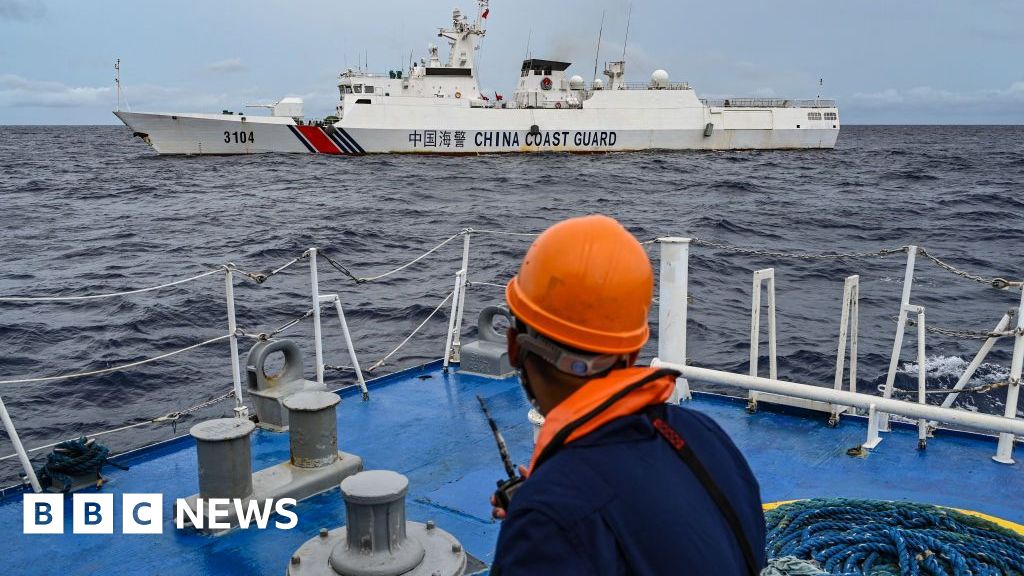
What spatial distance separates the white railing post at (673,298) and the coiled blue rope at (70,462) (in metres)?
3.46

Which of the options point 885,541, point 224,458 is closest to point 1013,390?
point 885,541

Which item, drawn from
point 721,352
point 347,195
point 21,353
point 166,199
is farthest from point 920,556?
point 166,199

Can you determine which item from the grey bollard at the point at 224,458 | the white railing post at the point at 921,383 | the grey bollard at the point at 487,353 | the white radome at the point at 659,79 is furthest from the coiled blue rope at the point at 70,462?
the white radome at the point at 659,79

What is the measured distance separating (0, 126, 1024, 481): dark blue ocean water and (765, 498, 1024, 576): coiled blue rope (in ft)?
18.2

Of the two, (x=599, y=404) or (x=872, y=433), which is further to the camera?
(x=872, y=433)

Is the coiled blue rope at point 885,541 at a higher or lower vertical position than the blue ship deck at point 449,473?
higher

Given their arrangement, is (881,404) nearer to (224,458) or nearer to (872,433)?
(872,433)

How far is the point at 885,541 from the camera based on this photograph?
10.3 feet

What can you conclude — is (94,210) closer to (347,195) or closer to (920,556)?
(347,195)

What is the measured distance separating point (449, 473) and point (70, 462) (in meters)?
2.17

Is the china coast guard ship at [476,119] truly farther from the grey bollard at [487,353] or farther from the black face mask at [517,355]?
the black face mask at [517,355]

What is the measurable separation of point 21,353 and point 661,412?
11.3 metres

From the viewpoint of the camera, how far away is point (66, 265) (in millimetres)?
15836

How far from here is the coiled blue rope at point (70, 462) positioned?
4.44m
